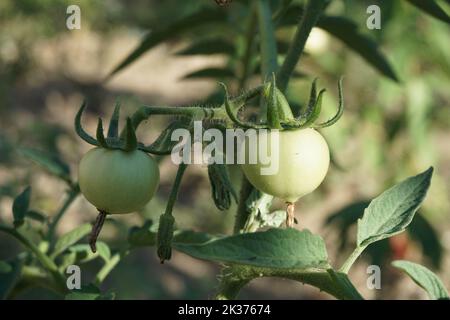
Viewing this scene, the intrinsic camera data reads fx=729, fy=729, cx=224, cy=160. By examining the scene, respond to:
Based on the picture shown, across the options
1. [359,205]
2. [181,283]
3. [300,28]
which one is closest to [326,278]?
[300,28]

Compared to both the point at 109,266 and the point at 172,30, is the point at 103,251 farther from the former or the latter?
the point at 172,30

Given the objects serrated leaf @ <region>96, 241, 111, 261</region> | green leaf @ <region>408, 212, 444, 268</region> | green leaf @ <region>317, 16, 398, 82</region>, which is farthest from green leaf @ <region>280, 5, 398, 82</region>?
green leaf @ <region>408, 212, 444, 268</region>

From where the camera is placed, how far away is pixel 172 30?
3.79ft

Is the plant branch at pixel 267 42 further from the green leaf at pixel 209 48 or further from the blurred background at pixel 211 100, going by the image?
the green leaf at pixel 209 48

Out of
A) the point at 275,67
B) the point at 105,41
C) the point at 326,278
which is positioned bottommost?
the point at 326,278

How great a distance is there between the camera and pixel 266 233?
0.60m

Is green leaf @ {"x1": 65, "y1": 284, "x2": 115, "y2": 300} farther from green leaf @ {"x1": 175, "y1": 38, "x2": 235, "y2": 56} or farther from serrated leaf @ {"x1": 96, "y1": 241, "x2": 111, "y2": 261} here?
green leaf @ {"x1": 175, "y1": 38, "x2": 235, "y2": 56}

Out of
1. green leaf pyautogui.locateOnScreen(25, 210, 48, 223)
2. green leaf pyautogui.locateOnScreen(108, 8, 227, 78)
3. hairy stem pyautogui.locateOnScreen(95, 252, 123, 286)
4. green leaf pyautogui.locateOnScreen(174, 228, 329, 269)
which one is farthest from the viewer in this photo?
green leaf pyautogui.locateOnScreen(108, 8, 227, 78)

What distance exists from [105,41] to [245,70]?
341 centimetres

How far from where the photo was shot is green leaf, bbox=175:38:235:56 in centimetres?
124

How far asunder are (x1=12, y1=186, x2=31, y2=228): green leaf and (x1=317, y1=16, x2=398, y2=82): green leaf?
0.46 meters

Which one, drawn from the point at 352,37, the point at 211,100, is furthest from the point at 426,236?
the point at 352,37
